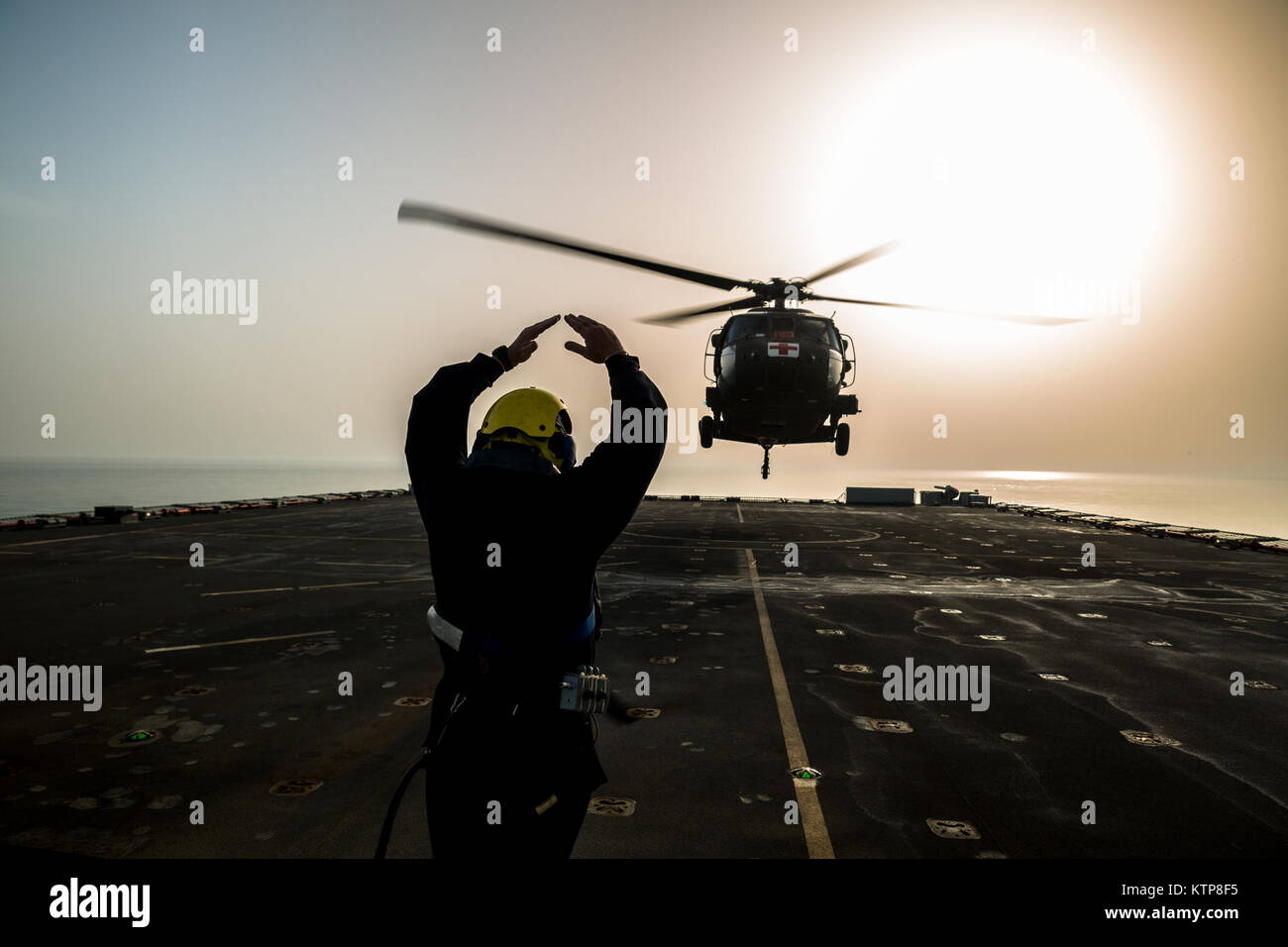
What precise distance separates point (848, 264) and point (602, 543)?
55.3 ft

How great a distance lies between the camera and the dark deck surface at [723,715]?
5.02 meters

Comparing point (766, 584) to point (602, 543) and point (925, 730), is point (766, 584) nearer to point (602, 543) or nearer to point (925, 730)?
point (925, 730)

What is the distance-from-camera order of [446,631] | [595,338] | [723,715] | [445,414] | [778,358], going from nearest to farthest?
[446,631] → [445,414] → [595,338] → [723,715] → [778,358]

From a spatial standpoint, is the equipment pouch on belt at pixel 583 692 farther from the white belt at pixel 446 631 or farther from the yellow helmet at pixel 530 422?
the yellow helmet at pixel 530 422

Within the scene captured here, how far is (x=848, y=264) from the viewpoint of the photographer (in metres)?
Result: 17.7

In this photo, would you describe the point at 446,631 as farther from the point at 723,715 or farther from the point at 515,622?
the point at 723,715

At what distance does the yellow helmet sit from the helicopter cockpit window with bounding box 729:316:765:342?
54.2ft

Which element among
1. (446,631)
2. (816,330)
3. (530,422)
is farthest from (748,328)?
(446,631)

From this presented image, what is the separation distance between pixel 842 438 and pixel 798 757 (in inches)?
696

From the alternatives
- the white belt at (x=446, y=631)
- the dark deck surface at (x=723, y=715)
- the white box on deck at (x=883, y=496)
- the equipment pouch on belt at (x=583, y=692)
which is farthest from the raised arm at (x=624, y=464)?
the white box on deck at (x=883, y=496)

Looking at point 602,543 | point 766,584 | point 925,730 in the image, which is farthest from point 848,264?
Result: point 602,543

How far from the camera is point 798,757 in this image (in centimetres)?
645

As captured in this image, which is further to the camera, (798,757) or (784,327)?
(784,327)

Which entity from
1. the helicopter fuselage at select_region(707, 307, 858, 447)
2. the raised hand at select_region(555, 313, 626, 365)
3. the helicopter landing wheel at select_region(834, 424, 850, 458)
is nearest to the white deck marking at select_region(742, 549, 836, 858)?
the raised hand at select_region(555, 313, 626, 365)
